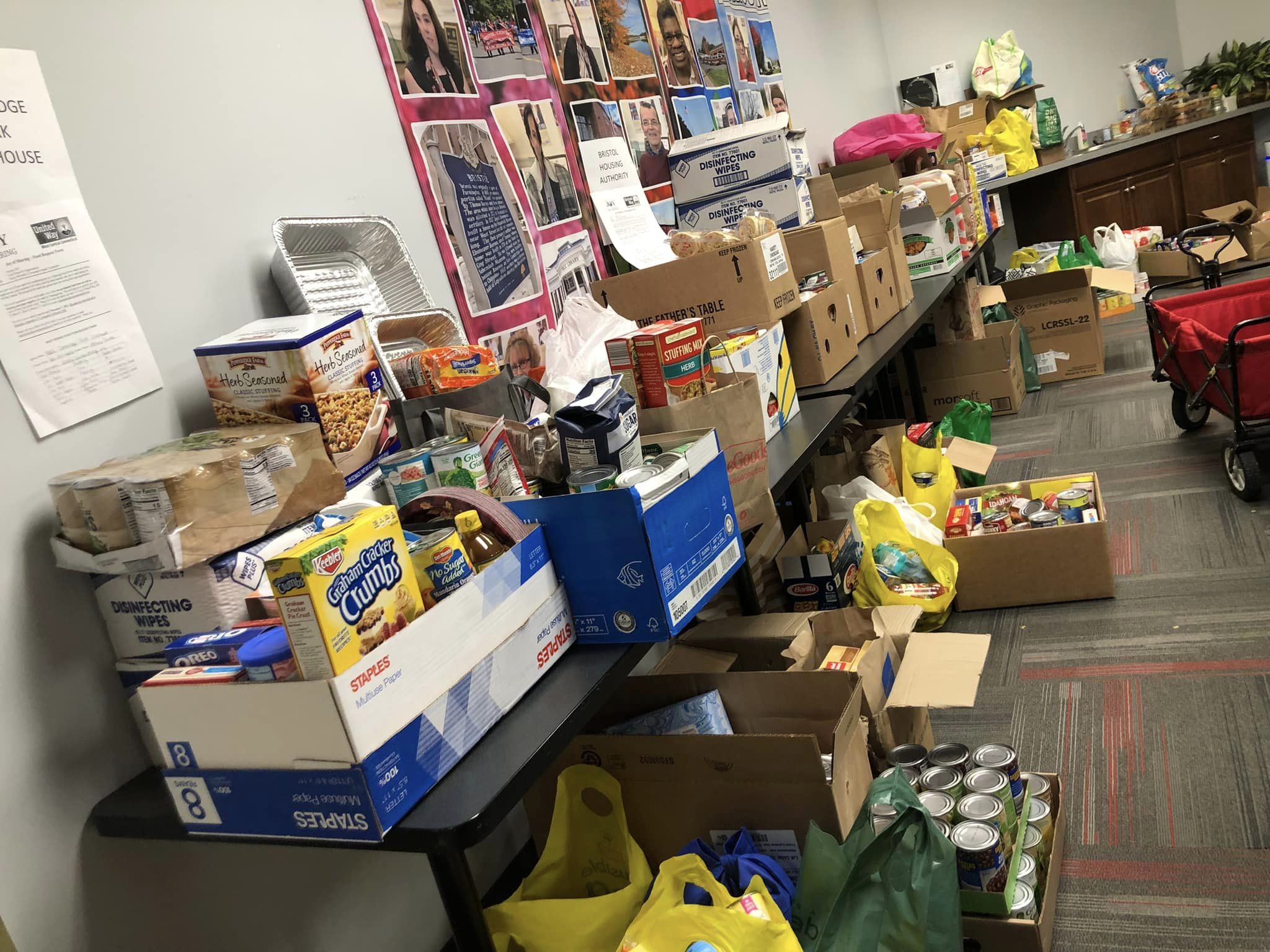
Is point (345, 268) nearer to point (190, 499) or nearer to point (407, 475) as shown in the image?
point (407, 475)

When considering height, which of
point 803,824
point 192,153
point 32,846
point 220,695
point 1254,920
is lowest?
point 1254,920

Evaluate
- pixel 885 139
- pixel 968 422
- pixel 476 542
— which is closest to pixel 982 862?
pixel 476 542

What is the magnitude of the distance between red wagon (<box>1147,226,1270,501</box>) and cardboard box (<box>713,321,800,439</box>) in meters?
1.39

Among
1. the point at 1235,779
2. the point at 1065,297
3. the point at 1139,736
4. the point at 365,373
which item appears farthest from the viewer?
the point at 1065,297

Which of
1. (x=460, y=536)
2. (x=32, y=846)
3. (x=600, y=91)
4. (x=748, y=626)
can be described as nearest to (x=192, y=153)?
(x=460, y=536)

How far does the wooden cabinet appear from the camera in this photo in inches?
257

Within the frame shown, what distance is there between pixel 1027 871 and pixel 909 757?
0.27m

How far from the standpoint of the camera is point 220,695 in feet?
3.35

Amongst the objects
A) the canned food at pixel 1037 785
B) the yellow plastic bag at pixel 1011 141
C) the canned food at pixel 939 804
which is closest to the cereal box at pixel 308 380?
the canned food at pixel 939 804

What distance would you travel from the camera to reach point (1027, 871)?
1.57 metres

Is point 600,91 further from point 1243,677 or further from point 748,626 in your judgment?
point 1243,677

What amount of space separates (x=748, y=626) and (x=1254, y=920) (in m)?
0.97

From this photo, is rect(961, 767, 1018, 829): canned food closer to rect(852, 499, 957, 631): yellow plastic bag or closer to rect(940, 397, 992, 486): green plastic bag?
rect(852, 499, 957, 631): yellow plastic bag

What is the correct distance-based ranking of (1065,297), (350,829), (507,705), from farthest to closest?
(1065,297), (507,705), (350,829)
